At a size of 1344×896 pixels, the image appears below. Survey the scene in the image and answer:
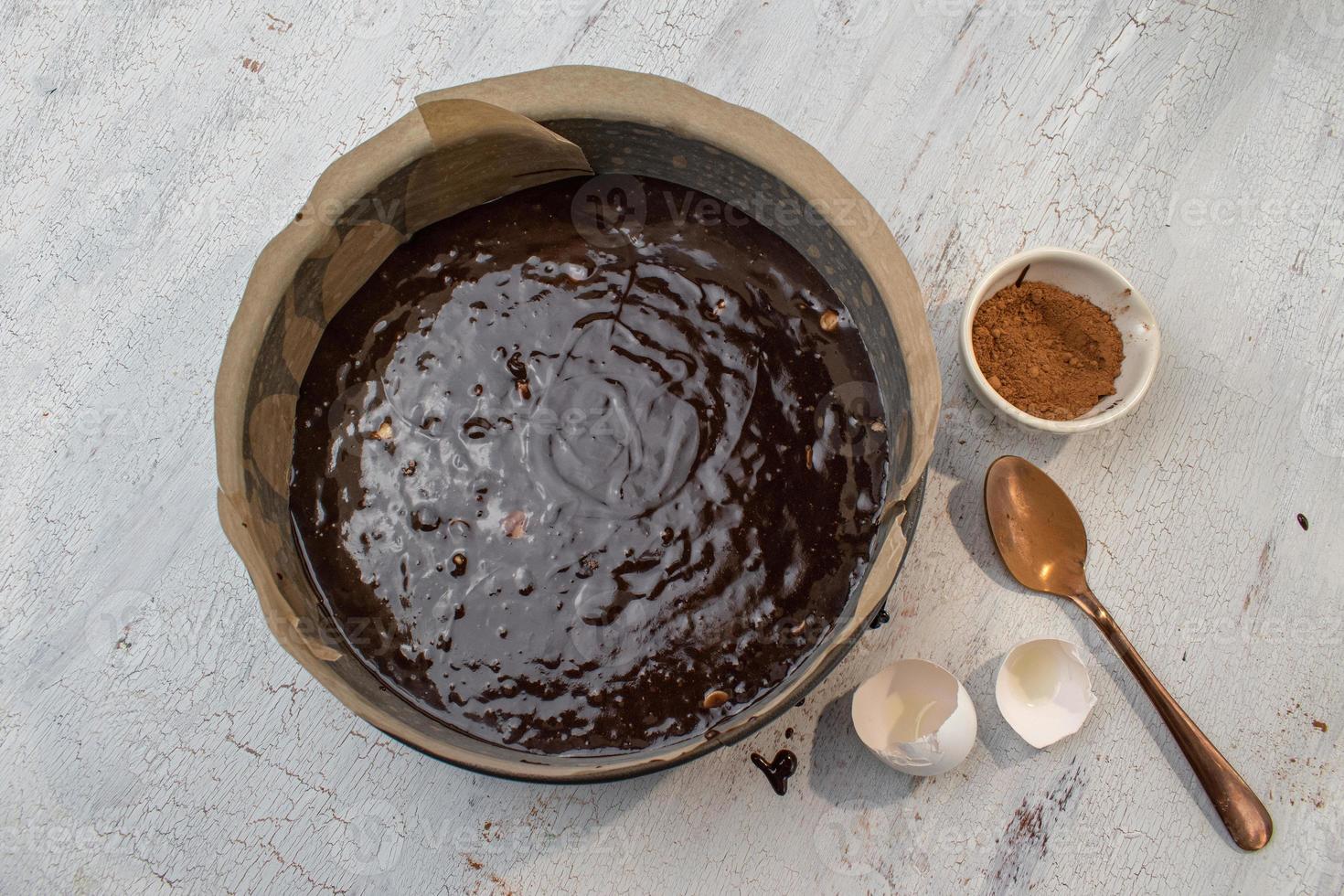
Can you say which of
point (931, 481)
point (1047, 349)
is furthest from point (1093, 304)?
point (931, 481)

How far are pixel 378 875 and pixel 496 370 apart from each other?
0.69 m

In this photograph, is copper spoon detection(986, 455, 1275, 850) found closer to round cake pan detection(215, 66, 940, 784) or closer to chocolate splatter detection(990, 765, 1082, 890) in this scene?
chocolate splatter detection(990, 765, 1082, 890)

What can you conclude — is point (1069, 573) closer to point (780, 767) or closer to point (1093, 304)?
point (1093, 304)

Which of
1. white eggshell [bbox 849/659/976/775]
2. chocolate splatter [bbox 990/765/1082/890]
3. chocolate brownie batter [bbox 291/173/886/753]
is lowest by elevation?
chocolate splatter [bbox 990/765/1082/890]

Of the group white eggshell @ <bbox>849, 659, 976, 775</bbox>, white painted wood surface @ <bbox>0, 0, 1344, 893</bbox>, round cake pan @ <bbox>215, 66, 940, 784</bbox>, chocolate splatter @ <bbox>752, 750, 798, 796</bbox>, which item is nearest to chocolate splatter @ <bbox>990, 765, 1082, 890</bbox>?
white painted wood surface @ <bbox>0, 0, 1344, 893</bbox>

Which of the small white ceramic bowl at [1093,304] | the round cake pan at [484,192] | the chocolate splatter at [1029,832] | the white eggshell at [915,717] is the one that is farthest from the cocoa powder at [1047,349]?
the chocolate splatter at [1029,832]

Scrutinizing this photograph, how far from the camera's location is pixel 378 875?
1212mm

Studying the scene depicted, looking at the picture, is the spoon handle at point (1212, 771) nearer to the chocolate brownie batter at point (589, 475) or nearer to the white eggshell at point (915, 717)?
the white eggshell at point (915, 717)

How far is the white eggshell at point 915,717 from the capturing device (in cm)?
115

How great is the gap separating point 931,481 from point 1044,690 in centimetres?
32

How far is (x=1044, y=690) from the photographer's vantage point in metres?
1.24

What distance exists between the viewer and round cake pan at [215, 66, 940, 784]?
0.96 meters

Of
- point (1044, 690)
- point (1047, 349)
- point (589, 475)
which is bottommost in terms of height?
point (1044, 690)

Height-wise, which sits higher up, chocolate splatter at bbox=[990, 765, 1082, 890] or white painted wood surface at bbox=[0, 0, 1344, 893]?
white painted wood surface at bbox=[0, 0, 1344, 893]
